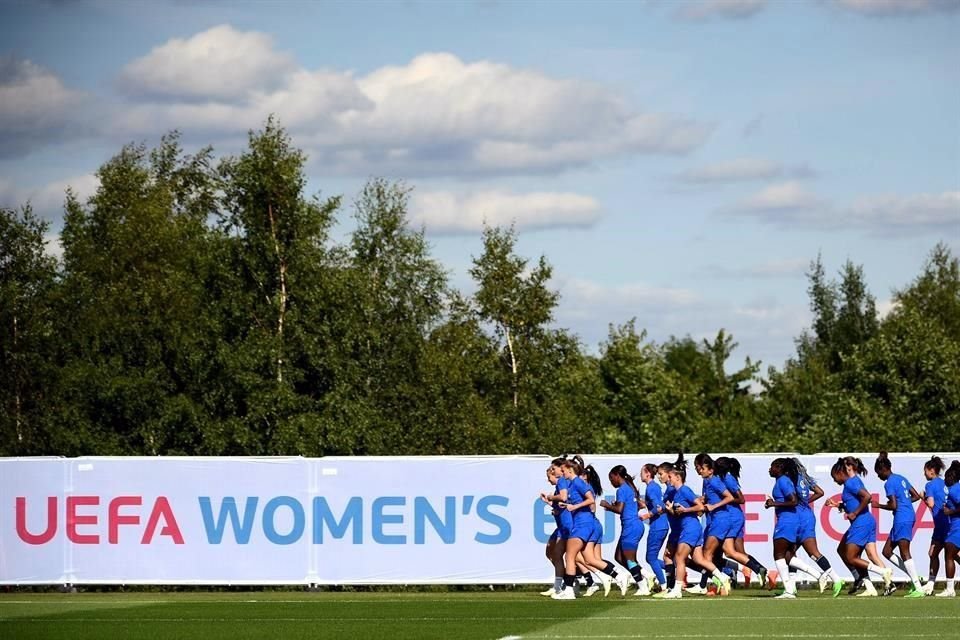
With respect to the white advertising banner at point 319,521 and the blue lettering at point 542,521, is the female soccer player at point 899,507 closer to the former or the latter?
the white advertising banner at point 319,521

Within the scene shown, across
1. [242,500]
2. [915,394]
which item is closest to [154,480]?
[242,500]

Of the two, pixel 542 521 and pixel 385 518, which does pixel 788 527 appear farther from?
pixel 385 518

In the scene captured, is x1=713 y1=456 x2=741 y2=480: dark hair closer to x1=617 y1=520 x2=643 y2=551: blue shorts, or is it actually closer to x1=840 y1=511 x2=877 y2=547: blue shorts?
x1=617 y1=520 x2=643 y2=551: blue shorts

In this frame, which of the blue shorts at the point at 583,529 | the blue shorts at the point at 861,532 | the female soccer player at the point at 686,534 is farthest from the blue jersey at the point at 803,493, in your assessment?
the blue shorts at the point at 583,529

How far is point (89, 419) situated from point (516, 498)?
1434 cm

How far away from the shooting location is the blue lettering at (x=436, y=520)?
26062 mm

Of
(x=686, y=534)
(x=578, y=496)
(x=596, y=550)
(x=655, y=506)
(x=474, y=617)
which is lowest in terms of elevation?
(x=474, y=617)

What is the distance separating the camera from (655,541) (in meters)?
23.8

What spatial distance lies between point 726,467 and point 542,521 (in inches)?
158

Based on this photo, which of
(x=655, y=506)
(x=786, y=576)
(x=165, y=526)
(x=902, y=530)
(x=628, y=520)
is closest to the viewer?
(x=786, y=576)

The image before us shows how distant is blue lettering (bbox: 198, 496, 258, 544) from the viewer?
26141mm

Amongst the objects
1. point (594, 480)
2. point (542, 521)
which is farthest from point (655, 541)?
point (542, 521)

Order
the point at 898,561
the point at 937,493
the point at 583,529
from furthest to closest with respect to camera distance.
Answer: the point at 898,561
the point at 937,493
the point at 583,529

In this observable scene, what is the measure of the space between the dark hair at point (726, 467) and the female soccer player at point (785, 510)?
23.5 inches
